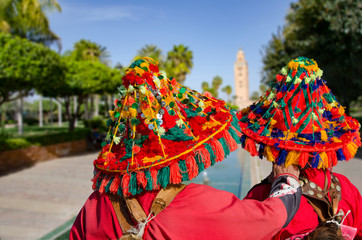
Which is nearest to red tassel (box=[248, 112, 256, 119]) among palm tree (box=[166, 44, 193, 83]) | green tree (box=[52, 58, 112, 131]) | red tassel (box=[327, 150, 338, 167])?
red tassel (box=[327, 150, 338, 167])

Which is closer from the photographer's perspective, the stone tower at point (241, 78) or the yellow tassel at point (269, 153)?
the yellow tassel at point (269, 153)

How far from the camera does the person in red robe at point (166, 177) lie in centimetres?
127

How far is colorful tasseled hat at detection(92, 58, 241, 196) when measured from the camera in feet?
4.46

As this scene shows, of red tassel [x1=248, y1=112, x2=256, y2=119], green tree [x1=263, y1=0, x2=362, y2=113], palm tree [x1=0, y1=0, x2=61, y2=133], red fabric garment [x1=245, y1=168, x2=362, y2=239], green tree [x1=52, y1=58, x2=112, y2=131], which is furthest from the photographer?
green tree [x1=52, y1=58, x2=112, y2=131]

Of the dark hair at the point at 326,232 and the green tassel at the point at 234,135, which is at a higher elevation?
the green tassel at the point at 234,135

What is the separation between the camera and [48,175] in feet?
29.1

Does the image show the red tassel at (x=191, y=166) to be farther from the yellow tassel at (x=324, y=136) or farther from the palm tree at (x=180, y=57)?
the palm tree at (x=180, y=57)

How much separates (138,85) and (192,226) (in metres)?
0.68

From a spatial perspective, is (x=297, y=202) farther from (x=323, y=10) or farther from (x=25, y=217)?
(x=323, y=10)

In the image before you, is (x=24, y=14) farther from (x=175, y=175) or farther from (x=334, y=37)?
→ (x=175, y=175)

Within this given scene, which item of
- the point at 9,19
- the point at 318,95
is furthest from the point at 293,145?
the point at 9,19

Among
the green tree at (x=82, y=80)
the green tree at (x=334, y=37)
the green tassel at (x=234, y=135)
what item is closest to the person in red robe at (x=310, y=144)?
the green tassel at (x=234, y=135)

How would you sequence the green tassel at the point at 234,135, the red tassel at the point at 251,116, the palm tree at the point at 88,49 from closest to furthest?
the green tassel at the point at 234,135 → the red tassel at the point at 251,116 → the palm tree at the point at 88,49

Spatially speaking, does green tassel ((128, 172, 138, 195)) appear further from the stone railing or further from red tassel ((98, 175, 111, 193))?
the stone railing
